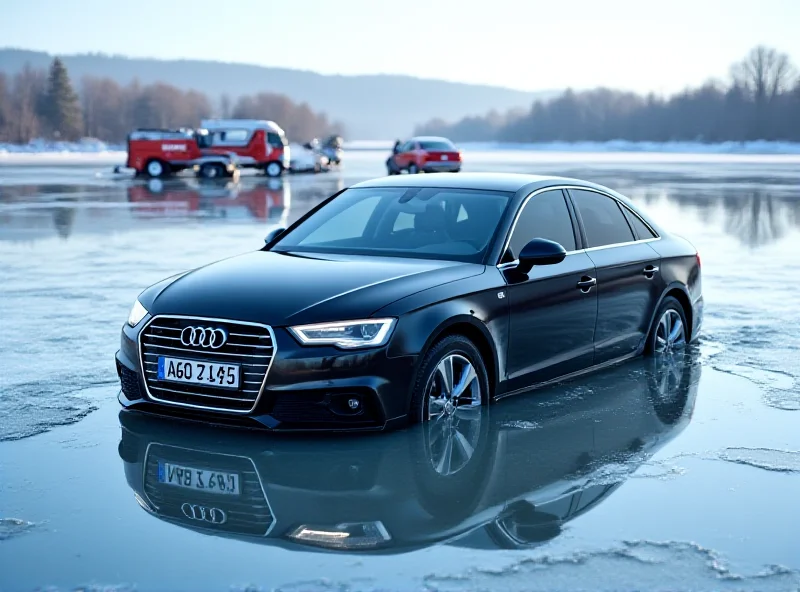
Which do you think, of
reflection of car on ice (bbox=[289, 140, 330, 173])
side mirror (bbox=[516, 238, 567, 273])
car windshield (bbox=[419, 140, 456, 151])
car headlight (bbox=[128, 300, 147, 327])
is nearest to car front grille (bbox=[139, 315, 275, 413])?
car headlight (bbox=[128, 300, 147, 327])

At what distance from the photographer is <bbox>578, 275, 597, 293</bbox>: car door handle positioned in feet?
24.6

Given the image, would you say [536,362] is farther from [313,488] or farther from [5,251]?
[5,251]

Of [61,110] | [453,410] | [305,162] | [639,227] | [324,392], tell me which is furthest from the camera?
[61,110]

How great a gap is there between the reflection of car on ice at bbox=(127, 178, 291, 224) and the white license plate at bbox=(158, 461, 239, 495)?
16.5 m

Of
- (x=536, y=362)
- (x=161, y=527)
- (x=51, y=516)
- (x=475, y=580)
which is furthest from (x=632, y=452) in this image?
(x=51, y=516)

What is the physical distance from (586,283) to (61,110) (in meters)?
174

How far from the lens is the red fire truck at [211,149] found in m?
45.4

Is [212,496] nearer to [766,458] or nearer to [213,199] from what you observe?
[766,458]

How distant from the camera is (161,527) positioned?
15.9ft

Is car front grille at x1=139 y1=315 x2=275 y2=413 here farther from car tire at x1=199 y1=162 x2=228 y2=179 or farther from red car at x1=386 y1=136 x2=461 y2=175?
car tire at x1=199 y1=162 x2=228 y2=179

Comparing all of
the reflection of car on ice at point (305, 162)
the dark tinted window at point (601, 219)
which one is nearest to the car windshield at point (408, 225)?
the dark tinted window at point (601, 219)

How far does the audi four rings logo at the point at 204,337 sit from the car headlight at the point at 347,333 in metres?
0.38

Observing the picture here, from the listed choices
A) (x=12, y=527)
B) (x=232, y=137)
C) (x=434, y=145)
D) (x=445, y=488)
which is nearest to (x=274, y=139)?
(x=232, y=137)

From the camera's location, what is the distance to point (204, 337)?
6016 mm
